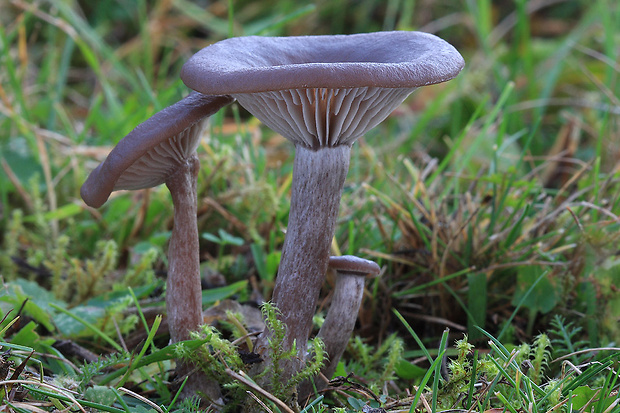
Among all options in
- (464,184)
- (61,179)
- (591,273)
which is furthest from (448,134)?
(61,179)

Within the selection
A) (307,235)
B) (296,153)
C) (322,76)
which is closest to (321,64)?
(322,76)

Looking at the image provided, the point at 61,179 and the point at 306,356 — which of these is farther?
the point at 61,179

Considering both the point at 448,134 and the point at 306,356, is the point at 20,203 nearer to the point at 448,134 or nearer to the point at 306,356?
the point at 306,356

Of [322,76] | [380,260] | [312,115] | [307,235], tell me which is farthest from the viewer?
[380,260]

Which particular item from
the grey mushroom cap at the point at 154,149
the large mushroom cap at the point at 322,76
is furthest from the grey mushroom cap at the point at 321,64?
the grey mushroom cap at the point at 154,149

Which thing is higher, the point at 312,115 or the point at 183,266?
the point at 312,115

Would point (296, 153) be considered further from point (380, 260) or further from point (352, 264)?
point (380, 260)

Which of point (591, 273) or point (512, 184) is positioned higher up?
point (512, 184)
